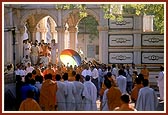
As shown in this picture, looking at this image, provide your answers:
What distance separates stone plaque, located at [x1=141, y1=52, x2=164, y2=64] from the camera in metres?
25.2

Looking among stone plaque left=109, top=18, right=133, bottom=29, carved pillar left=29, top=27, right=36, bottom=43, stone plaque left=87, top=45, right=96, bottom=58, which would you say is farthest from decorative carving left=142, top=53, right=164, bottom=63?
stone plaque left=87, top=45, right=96, bottom=58

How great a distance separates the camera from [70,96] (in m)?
13.5

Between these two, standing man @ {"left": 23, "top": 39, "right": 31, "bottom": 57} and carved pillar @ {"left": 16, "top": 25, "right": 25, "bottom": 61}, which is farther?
carved pillar @ {"left": 16, "top": 25, "right": 25, "bottom": 61}

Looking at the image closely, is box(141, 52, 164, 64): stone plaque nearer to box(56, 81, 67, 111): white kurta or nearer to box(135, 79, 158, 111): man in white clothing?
box(56, 81, 67, 111): white kurta

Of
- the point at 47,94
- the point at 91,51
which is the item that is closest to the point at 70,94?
the point at 47,94

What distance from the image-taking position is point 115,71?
20.2 metres

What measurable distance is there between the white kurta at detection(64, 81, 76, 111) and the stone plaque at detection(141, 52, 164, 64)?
1238 centimetres

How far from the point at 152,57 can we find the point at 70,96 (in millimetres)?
12516

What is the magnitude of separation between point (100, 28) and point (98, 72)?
5.20 meters

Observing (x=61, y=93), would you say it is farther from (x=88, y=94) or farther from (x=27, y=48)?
(x=27, y=48)

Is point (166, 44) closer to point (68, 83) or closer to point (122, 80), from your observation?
point (68, 83)

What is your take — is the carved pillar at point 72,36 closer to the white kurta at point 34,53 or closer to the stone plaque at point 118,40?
the white kurta at point 34,53

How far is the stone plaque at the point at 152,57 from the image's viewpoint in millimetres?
25172

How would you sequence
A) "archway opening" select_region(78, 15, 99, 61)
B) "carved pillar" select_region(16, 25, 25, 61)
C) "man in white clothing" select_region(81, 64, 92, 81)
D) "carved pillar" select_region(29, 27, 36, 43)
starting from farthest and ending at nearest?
"archway opening" select_region(78, 15, 99, 61) → "carved pillar" select_region(29, 27, 36, 43) → "carved pillar" select_region(16, 25, 25, 61) → "man in white clothing" select_region(81, 64, 92, 81)
